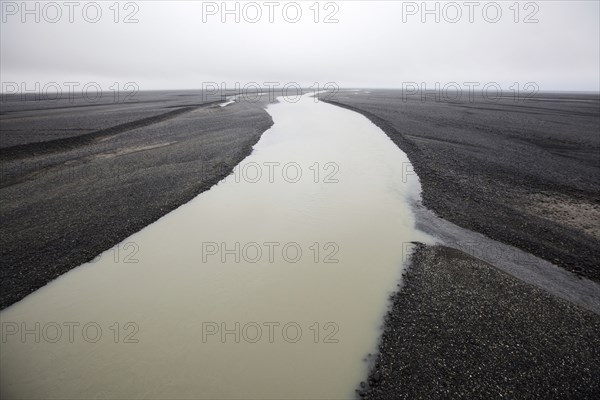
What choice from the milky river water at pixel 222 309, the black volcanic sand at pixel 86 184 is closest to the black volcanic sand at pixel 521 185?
the milky river water at pixel 222 309

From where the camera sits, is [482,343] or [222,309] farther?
[222,309]

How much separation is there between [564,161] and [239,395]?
26.3 m

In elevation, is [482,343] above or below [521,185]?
below

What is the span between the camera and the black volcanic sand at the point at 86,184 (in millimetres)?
10219

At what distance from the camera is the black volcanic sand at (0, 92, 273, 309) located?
33.5 feet

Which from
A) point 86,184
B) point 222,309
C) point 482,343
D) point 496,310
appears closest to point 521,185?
point 496,310

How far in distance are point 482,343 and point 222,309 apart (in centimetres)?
644

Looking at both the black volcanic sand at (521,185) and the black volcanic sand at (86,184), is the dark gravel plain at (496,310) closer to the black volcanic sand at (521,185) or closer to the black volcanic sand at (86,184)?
the black volcanic sand at (521,185)

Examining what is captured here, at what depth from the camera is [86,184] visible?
1653 centimetres

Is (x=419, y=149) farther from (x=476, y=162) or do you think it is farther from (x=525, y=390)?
(x=525, y=390)

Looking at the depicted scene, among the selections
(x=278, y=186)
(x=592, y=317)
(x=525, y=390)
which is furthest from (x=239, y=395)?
(x=278, y=186)

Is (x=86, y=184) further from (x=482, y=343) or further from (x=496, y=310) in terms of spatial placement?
(x=496, y=310)

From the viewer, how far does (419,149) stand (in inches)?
969

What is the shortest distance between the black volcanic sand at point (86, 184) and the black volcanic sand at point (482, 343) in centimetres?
1015
